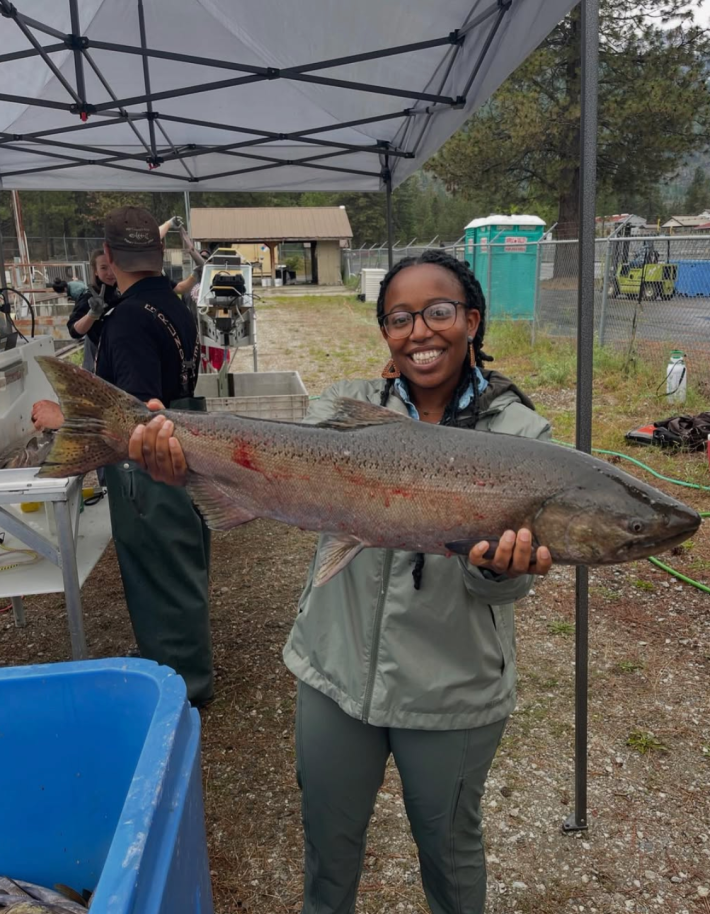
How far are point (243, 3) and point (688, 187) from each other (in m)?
102

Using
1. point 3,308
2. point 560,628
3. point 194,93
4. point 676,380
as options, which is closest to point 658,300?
point 676,380

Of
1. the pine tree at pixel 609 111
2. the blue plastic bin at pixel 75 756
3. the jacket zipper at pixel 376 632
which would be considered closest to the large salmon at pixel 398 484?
the jacket zipper at pixel 376 632

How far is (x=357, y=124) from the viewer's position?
572cm

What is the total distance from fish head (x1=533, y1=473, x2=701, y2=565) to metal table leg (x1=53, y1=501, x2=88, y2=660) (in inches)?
92.2

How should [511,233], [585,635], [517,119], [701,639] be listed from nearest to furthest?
[585,635], [701,639], [511,233], [517,119]

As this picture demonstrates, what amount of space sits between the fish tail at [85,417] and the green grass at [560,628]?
369cm

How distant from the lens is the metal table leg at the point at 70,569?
320cm

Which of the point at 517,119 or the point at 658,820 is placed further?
the point at 517,119

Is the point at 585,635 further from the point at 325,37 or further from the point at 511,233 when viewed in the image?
the point at 511,233

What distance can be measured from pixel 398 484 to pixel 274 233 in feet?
154

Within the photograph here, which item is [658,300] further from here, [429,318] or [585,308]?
[429,318]

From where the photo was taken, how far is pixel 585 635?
3.01 m

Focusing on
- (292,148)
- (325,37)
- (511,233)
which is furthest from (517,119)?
(325,37)

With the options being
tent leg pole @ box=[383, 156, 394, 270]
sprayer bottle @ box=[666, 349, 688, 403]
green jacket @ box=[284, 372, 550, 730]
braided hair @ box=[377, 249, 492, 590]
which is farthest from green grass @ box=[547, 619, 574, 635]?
sprayer bottle @ box=[666, 349, 688, 403]
